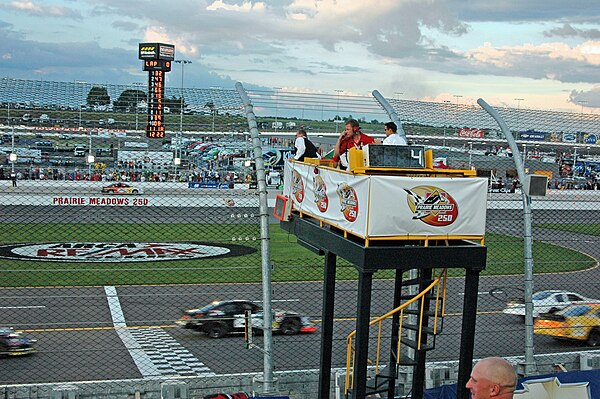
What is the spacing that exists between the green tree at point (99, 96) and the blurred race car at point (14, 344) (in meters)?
5.19

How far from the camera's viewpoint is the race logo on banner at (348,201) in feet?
17.8

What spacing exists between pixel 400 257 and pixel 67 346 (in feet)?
33.1

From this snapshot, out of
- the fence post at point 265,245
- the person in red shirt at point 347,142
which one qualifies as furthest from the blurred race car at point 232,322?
the fence post at point 265,245

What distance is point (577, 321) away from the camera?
44.7 ft

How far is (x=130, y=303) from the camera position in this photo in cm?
1739

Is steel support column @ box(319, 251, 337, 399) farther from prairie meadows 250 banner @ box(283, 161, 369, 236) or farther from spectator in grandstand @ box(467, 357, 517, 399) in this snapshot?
spectator in grandstand @ box(467, 357, 517, 399)

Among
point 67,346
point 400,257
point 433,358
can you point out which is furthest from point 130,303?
point 400,257

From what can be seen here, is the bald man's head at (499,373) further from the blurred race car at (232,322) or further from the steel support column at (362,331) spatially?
the blurred race car at (232,322)

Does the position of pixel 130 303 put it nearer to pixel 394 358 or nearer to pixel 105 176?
pixel 394 358

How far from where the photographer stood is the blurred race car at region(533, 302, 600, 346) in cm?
1338

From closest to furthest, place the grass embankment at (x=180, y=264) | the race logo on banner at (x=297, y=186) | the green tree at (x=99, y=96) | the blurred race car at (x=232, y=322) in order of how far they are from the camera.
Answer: the race logo on banner at (x=297, y=186), the green tree at (x=99, y=96), the blurred race car at (x=232, y=322), the grass embankment at (x=180, y=264)

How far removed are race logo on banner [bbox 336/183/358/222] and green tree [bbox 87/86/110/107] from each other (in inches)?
161

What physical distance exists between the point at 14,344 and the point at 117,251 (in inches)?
479

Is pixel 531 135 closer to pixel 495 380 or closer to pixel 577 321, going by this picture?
pixel 577 321
